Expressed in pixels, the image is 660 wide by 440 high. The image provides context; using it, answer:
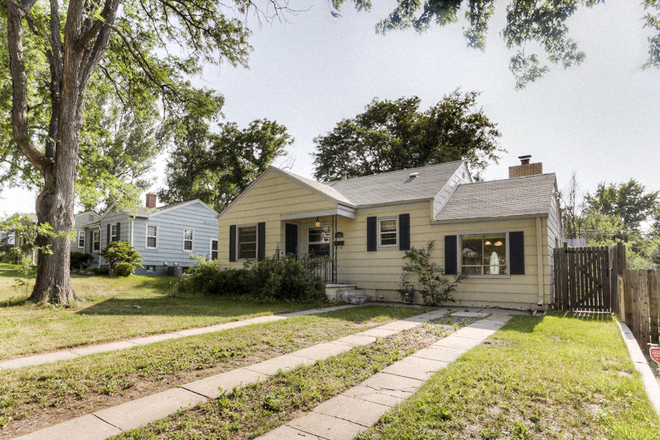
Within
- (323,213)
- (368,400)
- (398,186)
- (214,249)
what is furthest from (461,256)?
(214,249)

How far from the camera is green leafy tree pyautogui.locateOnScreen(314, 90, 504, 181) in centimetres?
2502

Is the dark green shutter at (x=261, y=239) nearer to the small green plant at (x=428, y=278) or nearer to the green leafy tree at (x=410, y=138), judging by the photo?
the small green plant at (x=428, y=278)

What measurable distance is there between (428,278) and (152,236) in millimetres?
15941

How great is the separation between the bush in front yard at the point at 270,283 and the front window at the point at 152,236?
31.0 ft

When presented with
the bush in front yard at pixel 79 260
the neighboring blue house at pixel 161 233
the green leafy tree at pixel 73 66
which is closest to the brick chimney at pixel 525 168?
the green leafy tree at pixel 73 66

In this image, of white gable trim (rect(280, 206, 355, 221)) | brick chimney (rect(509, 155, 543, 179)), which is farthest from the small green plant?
brick chimney (rect(509, 155, 543, 179))

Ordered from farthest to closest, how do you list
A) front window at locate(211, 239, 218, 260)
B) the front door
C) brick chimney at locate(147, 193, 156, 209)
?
1. front window at locate(211, 239, 218, 260)
2. brick chimney at locate(147, 193, 156, 209)
3. the front door

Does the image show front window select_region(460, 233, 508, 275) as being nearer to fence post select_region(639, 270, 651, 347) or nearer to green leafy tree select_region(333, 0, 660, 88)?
fence post select_region(639, 270, 651, 347)

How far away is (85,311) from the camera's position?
26.2ft

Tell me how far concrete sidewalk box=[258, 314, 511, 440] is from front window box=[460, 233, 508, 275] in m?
5.20

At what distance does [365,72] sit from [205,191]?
27.4 metres

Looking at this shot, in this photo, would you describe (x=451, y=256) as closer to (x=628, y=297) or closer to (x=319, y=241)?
(x=628, y=297)

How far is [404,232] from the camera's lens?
10961 mm

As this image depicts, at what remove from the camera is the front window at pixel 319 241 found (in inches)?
496
